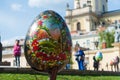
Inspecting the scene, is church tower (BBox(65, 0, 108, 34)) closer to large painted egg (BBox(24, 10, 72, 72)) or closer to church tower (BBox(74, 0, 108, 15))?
church tower (BBox(74, 0, 108, 15))

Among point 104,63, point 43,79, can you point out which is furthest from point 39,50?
point 104,63

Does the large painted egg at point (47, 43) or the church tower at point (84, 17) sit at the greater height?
the church tower at point (84, 17)

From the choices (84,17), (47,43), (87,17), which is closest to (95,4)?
(84,17)

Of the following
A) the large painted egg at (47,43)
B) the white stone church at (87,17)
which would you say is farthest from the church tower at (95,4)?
the large painted egg at (47,43)

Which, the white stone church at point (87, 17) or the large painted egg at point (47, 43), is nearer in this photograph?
the large painted egg at point (47, 43)

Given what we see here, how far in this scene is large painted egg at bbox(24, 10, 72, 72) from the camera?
10398 millimetres

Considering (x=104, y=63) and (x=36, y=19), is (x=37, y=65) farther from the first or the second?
(x=104, y=63)

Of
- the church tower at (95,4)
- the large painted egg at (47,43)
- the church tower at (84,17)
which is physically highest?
the church tower at (95,4)

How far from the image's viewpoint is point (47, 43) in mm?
10352

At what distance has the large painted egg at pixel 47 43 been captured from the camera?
34.1 feet

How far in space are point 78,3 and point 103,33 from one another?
36057 mm

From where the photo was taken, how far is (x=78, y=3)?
12731 cm

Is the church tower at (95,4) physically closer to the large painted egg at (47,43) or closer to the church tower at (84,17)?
the church tower at (84,17)

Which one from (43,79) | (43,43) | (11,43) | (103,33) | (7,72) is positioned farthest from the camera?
(11,43)
